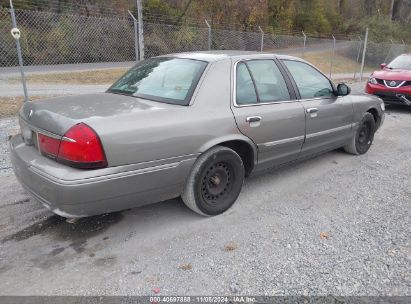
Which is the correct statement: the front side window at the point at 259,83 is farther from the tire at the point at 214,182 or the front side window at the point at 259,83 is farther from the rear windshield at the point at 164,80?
the tire at the point at 214,182

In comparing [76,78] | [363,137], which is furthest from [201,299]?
[76,78]

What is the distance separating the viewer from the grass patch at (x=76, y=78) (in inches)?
530

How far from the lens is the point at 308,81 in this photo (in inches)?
184

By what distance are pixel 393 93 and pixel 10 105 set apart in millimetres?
9081

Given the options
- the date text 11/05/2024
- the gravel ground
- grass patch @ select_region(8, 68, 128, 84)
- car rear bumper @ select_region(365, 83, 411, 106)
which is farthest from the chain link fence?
the date text 11/05/2024

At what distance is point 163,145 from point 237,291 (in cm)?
127

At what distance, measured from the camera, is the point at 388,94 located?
9.32m

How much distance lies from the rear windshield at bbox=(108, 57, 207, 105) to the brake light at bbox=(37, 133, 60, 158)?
1.02 meters

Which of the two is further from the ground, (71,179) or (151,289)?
(71,179)

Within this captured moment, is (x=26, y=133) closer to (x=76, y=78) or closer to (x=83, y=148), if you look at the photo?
(x=83, y=148)

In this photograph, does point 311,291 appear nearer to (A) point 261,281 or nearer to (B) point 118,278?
(A) point 261,281

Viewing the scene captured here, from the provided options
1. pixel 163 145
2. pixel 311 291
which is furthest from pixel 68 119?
pixel 311 291

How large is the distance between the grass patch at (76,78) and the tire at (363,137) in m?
10.3

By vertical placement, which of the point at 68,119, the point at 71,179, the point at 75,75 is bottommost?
the point at 75,75
